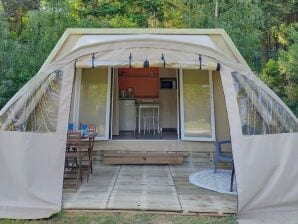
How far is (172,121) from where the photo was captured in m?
10.2

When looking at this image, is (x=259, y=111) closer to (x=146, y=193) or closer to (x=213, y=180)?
(x=213, y=180)

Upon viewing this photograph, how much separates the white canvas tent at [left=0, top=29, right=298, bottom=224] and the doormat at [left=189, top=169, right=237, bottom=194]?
0.90m

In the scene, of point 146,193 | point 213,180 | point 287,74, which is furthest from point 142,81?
point 146,193

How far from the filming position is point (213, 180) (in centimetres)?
605

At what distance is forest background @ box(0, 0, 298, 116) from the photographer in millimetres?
9797

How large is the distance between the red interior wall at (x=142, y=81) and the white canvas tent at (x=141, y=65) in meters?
5.65

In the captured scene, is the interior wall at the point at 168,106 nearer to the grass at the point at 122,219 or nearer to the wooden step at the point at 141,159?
the wooden step at the point at 141,159

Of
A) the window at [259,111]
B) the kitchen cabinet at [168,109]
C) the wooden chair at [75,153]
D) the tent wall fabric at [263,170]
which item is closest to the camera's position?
the tent wall fabric at [263,170]

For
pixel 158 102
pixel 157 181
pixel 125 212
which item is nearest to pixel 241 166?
pixel 125 212

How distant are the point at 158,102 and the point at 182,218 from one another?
5.86m

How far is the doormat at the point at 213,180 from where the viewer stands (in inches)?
217

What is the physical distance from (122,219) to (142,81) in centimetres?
703

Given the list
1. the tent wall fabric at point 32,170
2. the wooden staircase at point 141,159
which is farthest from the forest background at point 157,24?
the tent wall fabric at point 32,170

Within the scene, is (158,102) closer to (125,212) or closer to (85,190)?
(85,190)
